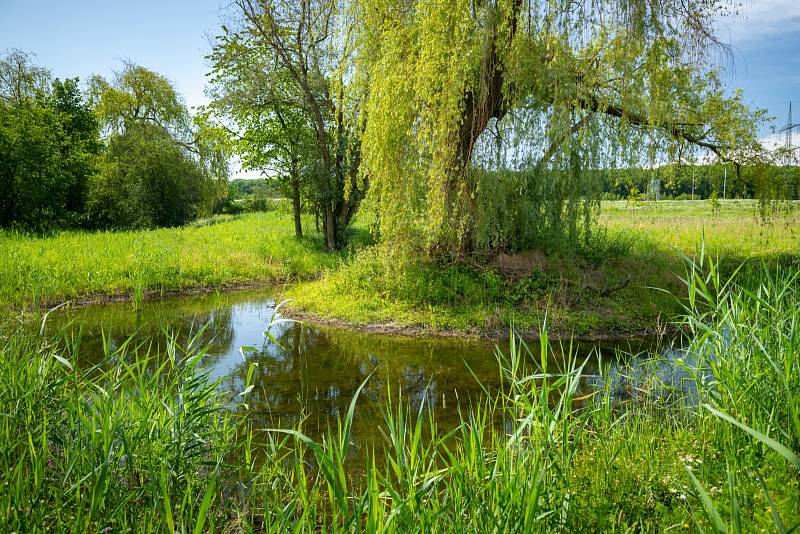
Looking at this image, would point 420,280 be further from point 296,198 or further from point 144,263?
point 296,198

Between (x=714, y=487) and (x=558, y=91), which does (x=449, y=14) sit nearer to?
(x=558, y=91)

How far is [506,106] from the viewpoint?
971 centimetres

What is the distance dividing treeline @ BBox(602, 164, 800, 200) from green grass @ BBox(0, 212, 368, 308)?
735 cm

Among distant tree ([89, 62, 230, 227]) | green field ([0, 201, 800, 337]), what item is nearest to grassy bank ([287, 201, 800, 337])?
→ green field ([0, 201, 800, 337])

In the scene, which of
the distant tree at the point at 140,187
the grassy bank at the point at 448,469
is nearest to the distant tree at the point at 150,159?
the distant tree at the point at 140,187

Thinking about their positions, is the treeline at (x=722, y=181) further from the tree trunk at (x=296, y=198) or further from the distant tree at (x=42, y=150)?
the distant tree at (x=42, y=150)

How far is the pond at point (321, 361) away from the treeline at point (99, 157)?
9.51 meters

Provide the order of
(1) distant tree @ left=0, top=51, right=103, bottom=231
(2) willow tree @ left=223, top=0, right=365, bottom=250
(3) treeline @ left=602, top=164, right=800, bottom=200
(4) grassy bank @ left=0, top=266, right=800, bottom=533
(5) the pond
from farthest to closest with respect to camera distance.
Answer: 1. (1) distant tree @ left=0, top=51, right=103, bottom=231
2. (2) willow tree @ left=223, top=0, right=365, bottom=250
3. (3) treeline @ left=602, top=164, right=800, bottom=200
4. (5) the pond
5. (4) grassy bank @ left=0, top=266, right=800, bottom=533

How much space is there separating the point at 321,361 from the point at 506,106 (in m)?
5.56

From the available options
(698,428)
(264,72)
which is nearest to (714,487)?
(698,428)

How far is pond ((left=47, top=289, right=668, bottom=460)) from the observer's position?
5625 millimetres

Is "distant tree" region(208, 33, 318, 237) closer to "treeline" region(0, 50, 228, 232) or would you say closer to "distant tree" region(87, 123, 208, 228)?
"treeline" region(0, 50, 228, 232)

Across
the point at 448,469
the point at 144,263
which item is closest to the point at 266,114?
the point at 144,263

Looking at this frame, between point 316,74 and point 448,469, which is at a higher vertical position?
point 316,74
